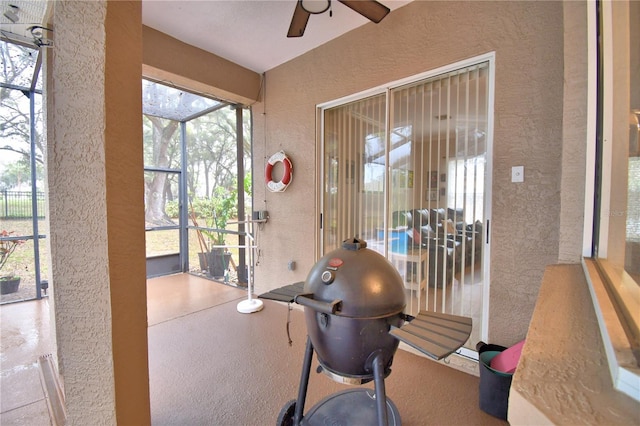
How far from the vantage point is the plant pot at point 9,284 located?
10.1 ft

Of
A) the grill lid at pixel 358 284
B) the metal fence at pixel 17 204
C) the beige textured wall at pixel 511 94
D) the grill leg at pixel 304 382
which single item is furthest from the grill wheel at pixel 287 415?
the metal fence at pixel 17 204

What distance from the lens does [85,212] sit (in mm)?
1013

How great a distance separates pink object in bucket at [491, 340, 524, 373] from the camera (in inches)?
64.9

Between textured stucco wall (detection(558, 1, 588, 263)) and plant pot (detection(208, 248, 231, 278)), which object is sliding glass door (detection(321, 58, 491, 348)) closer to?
textured stucco wall (detection(558, 1, 588, 263))

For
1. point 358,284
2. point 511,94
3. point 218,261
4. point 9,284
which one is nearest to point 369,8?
point 511,94

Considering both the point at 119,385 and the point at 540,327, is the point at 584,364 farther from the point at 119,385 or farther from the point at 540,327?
the point at 119,385

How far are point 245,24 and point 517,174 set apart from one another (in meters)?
2.77

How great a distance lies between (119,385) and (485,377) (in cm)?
200

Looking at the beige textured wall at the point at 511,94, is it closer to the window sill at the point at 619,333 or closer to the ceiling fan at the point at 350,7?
the ceiling fan at the point at 350,7

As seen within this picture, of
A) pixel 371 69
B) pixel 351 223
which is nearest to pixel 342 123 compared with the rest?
pixel 371 69

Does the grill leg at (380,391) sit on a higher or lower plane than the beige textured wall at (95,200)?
lower

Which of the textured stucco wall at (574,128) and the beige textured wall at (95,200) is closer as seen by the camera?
the beige textured wall at (95,200)

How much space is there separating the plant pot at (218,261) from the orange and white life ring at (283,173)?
179cm

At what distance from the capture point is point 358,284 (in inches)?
45.7
